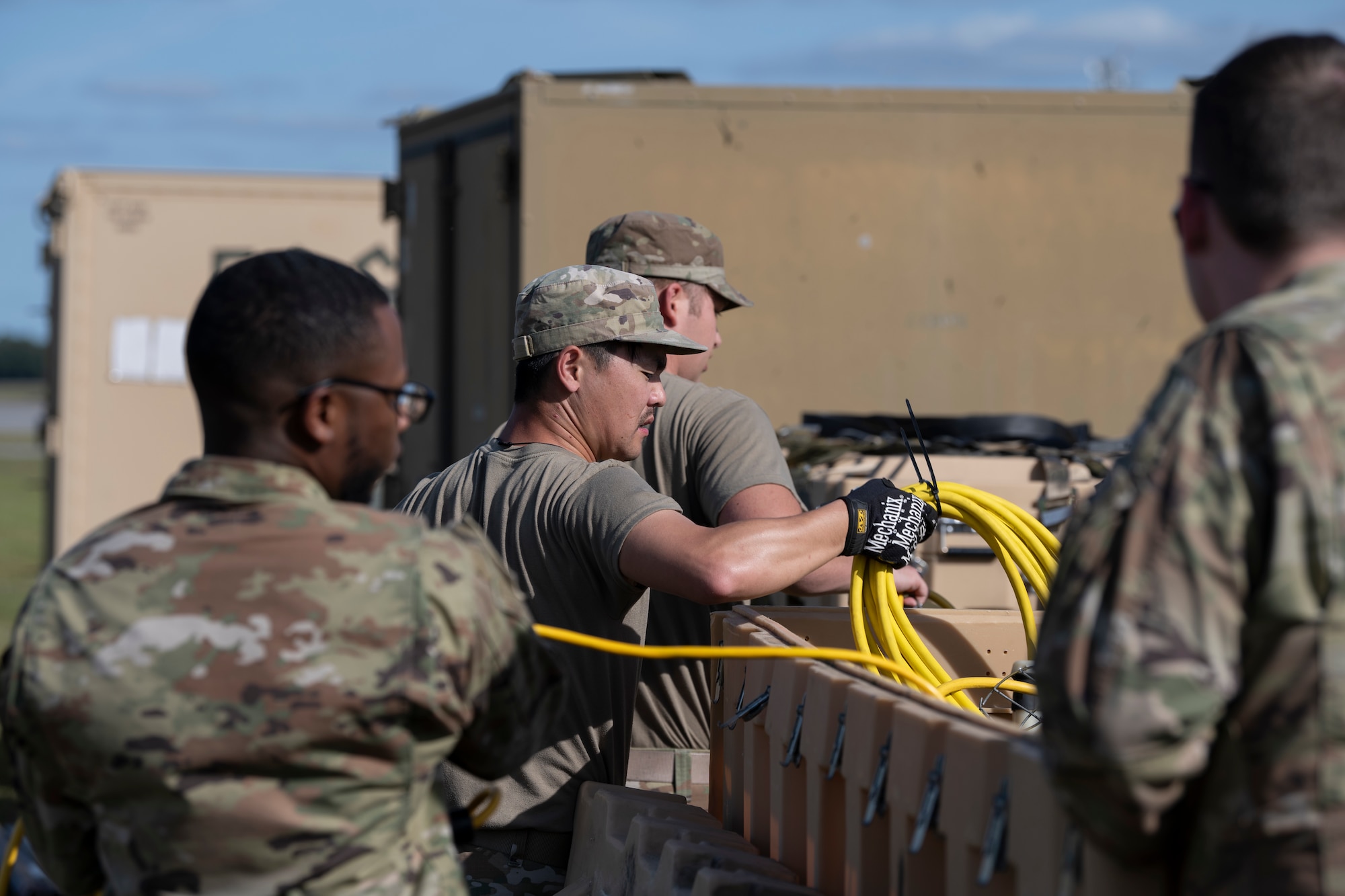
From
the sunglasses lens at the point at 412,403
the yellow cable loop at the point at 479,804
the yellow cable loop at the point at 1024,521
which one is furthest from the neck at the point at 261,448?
the yellow cable loop at the point at 1024,521

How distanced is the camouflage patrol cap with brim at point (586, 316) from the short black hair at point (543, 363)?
0.04ft

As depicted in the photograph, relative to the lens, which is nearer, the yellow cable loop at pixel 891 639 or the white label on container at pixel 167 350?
the yellow cable loop at pixel 891 639

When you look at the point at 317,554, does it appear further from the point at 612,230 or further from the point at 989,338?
the point at 989,338

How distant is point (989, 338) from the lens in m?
5.91

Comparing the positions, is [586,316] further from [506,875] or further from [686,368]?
[506,875]

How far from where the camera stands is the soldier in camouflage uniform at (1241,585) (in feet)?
4.28

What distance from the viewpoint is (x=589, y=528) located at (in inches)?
99.0

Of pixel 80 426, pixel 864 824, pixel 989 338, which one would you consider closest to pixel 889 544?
pixel 864 824

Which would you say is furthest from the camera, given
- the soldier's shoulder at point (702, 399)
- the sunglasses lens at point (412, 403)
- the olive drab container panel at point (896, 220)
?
the olive drab container panel at point (896, 220)

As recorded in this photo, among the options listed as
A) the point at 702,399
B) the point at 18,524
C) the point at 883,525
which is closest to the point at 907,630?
the point at 883,525

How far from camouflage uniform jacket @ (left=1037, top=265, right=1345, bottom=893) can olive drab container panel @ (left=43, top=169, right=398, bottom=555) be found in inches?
326

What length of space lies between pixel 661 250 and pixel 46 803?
225 centimetres

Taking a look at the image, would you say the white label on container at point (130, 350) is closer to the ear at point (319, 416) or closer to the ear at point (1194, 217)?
the ear at point (319, 416)

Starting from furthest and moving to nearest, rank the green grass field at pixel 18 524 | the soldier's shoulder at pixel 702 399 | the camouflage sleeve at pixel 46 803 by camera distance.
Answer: the green grass field at pixel 18 524, the soldier's shoulder at pixel 702 399, the camouflage sleeve at pixel 46 803
